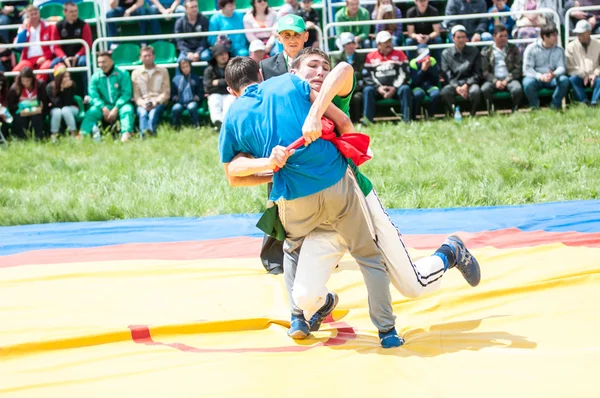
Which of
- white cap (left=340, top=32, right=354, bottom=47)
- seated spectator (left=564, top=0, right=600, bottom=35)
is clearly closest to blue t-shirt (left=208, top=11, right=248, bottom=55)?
white cap (left=340, top=32, right=354, bottom=47)

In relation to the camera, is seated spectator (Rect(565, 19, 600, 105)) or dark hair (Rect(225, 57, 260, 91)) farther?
seated spectator (Rect(565, 19, 600, 105))

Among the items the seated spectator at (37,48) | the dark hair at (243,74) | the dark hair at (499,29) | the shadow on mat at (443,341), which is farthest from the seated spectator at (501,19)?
the shadow on mat at (443,341)

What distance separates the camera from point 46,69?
12.6 metres

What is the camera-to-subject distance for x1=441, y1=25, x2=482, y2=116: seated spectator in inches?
468

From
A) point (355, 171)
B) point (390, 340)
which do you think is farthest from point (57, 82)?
point (390, 340)

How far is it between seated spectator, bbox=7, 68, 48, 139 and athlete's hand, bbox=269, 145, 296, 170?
876 cm

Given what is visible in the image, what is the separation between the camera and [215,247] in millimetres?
6648

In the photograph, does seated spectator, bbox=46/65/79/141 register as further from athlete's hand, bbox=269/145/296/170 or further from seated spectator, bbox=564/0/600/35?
athlete's hand, bbox=269/145/296/170

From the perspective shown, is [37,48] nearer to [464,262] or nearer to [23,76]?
[23,76]

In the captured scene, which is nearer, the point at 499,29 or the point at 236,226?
the point at 236,226

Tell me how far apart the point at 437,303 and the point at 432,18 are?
783 centimetres

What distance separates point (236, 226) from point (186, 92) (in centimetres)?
529

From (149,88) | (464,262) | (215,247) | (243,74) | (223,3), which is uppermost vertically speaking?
(223,3)

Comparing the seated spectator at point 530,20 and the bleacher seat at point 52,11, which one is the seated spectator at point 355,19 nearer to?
the seated spectator at point 530,20
